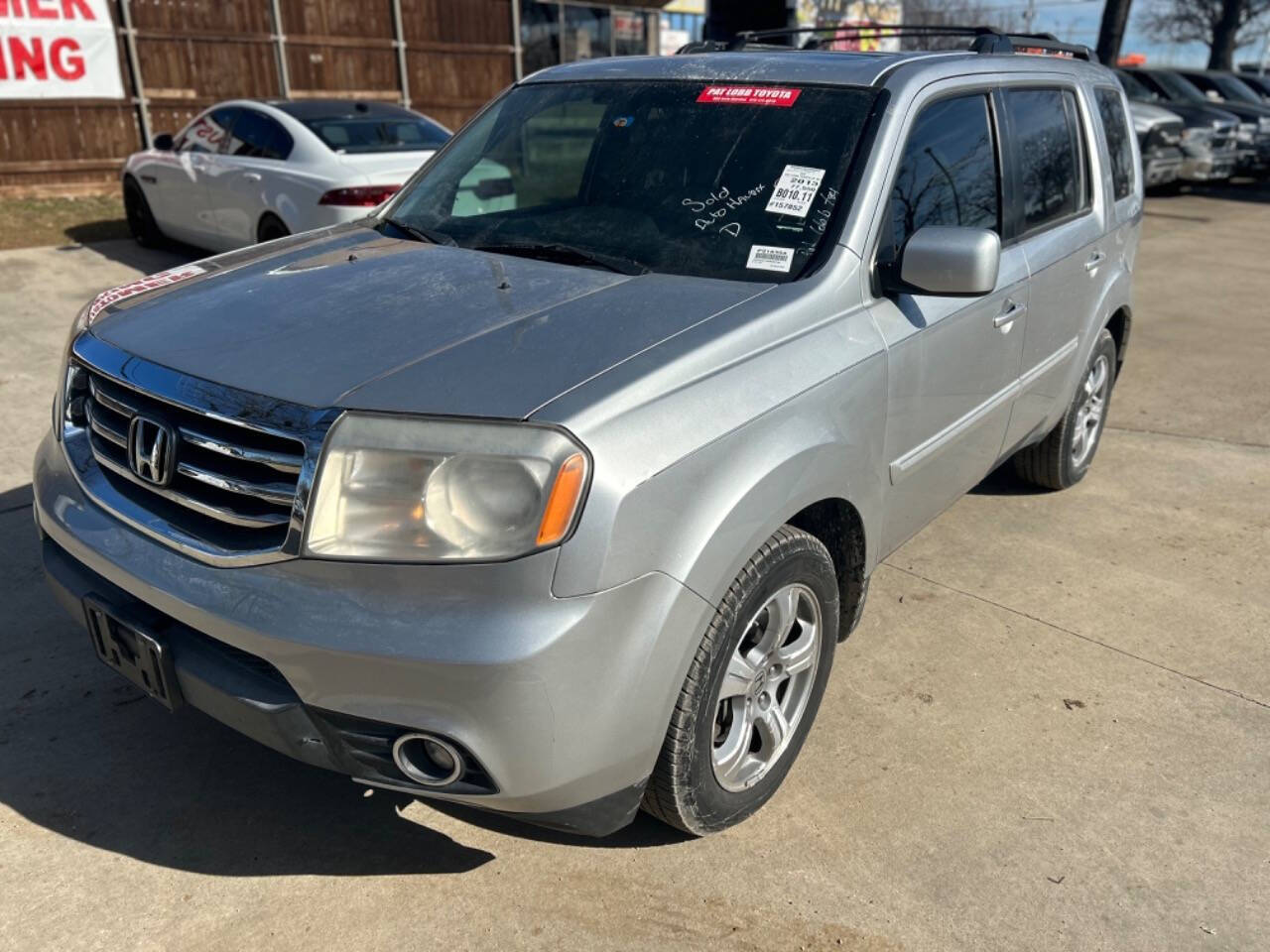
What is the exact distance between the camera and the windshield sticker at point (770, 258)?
284cm

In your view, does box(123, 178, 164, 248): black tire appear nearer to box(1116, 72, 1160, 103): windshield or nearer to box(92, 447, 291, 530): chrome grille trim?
box(92, 447, 291, 530): chrome grille trim

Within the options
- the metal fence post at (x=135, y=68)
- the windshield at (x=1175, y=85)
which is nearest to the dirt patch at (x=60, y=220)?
the metal fence post at (x=135, y=68)

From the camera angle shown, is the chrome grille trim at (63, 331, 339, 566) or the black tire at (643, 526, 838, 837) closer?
the chrome grille trim at (63, 331, 339, 566)

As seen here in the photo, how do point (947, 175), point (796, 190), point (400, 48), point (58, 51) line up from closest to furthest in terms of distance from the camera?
1. point (796, 190)
2. point (947, 175)
3. point (58, 51)
4. point (400, 48)

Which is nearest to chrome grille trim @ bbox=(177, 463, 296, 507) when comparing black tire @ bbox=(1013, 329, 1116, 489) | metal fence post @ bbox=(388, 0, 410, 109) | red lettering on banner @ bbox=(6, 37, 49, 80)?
black tire @ bbox=(1013, 329, 1116, 489)

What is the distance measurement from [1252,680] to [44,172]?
49.2 feet

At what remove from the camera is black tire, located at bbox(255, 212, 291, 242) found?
8.03 m

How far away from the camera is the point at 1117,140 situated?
484 centimetres

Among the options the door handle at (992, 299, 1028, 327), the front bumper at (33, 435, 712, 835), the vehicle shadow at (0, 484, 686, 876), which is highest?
the door handle at (992, 299, 1028, 327)

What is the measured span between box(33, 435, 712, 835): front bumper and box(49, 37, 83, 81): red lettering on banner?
46.6ft

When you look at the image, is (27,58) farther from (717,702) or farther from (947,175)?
(717,702)

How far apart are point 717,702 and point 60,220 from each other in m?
12.5

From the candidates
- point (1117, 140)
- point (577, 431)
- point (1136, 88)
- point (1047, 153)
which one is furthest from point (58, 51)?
point (1136, 88)

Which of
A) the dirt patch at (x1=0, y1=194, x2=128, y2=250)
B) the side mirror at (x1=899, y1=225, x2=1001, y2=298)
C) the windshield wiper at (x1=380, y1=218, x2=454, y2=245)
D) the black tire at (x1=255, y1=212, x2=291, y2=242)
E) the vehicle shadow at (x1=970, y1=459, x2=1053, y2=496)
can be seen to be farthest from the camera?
the dirt patch at (x1=0, y1=194, x2=128, y2=250)
